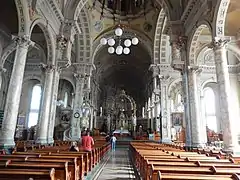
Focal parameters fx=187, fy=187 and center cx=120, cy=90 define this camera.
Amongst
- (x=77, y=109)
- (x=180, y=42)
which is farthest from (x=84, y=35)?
(x=180, y=42)

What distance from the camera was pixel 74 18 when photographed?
38.1 ft

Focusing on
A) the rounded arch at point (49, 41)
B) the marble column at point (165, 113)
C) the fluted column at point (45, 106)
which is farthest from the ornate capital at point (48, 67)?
the marble column at point (165, 113)

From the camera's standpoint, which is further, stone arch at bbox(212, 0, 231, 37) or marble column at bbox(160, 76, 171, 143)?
marble column at bbox(160, 76, 171, 143)

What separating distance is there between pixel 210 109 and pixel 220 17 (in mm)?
14827

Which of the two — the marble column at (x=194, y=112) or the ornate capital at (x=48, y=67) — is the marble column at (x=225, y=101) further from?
the ornate capital at (x=48, y=67)

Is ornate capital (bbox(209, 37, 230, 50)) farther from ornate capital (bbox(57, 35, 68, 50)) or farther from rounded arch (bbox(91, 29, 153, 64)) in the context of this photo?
rounded arch (bbox(91, 29, 153, 64))

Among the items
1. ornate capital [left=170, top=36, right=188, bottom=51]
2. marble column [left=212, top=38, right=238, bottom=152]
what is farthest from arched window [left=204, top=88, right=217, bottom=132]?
marble column [left=212, top=38, right=238, bottom=152]

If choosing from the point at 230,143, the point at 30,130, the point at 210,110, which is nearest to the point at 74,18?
the point at 230,143

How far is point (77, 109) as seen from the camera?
54.5 feet

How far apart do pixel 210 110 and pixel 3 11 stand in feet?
65.8

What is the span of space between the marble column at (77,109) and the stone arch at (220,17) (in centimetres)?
1241

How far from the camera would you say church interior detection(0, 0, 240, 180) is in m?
4.39

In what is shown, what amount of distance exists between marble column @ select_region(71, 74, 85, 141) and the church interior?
0.28 ft

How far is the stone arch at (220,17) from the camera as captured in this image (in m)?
7.17
